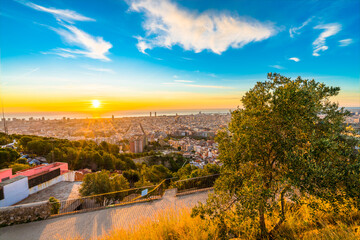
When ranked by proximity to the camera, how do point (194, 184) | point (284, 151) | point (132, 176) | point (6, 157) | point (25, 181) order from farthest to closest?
point (132, 176) → point (6, 157) → point (25, 181) → point (194, 184) → point (284, 151)

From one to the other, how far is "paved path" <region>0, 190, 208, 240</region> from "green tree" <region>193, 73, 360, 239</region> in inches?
146

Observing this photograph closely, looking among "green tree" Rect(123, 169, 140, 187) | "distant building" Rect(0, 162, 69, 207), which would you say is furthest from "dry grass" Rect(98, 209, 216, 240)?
"green tree" Rect(123, 169, 140, 187)

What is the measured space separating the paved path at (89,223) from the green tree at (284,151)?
12.2 feet

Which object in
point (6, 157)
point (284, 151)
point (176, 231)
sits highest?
point (284, 151)

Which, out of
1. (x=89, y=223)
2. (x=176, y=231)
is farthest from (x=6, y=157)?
(x=176, y=231)

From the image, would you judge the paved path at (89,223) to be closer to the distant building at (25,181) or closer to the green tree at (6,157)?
the distant building at (25,181)

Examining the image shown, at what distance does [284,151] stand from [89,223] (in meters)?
6.66

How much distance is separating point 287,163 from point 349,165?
2.34ft

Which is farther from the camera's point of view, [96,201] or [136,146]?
[136,146]

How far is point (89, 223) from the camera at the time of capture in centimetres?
620

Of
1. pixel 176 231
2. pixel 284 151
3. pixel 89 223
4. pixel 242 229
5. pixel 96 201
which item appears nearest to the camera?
pixel 284 151

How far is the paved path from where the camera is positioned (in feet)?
18.4

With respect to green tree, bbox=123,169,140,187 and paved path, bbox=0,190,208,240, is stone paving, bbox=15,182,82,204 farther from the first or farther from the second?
paved path, bbox=0,190,208,240

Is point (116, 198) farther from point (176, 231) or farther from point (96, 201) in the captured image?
point (176, 231)
